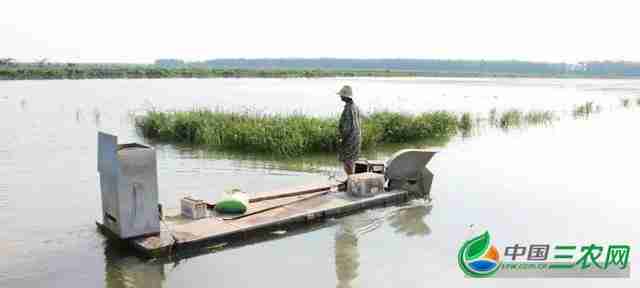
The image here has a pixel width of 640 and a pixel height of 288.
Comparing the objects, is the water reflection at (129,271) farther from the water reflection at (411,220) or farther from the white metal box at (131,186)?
the water reflection at (411,220)

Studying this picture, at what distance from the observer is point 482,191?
9.58 m

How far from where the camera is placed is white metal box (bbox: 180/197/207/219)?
6.78 meters

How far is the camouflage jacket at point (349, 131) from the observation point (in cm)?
855

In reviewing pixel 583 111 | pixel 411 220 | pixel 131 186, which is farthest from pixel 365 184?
pixel 583 111

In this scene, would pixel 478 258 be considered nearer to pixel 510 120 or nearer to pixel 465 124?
pixel 465 124

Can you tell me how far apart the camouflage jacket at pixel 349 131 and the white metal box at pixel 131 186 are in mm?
3550

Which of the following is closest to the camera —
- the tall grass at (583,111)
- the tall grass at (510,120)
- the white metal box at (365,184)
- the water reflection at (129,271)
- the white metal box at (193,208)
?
the water reflection at (129,271)

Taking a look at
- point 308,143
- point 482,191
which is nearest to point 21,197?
point 308,143

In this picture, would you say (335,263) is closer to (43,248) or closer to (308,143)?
(43,248)

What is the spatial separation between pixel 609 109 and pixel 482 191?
22.0m

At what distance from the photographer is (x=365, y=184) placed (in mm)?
8203

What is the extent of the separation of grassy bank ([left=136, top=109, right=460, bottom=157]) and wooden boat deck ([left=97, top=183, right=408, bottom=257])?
4762mm

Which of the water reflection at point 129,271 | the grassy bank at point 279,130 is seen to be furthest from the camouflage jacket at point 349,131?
the grassy bank at point 279,130

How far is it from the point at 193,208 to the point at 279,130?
23.2ft
